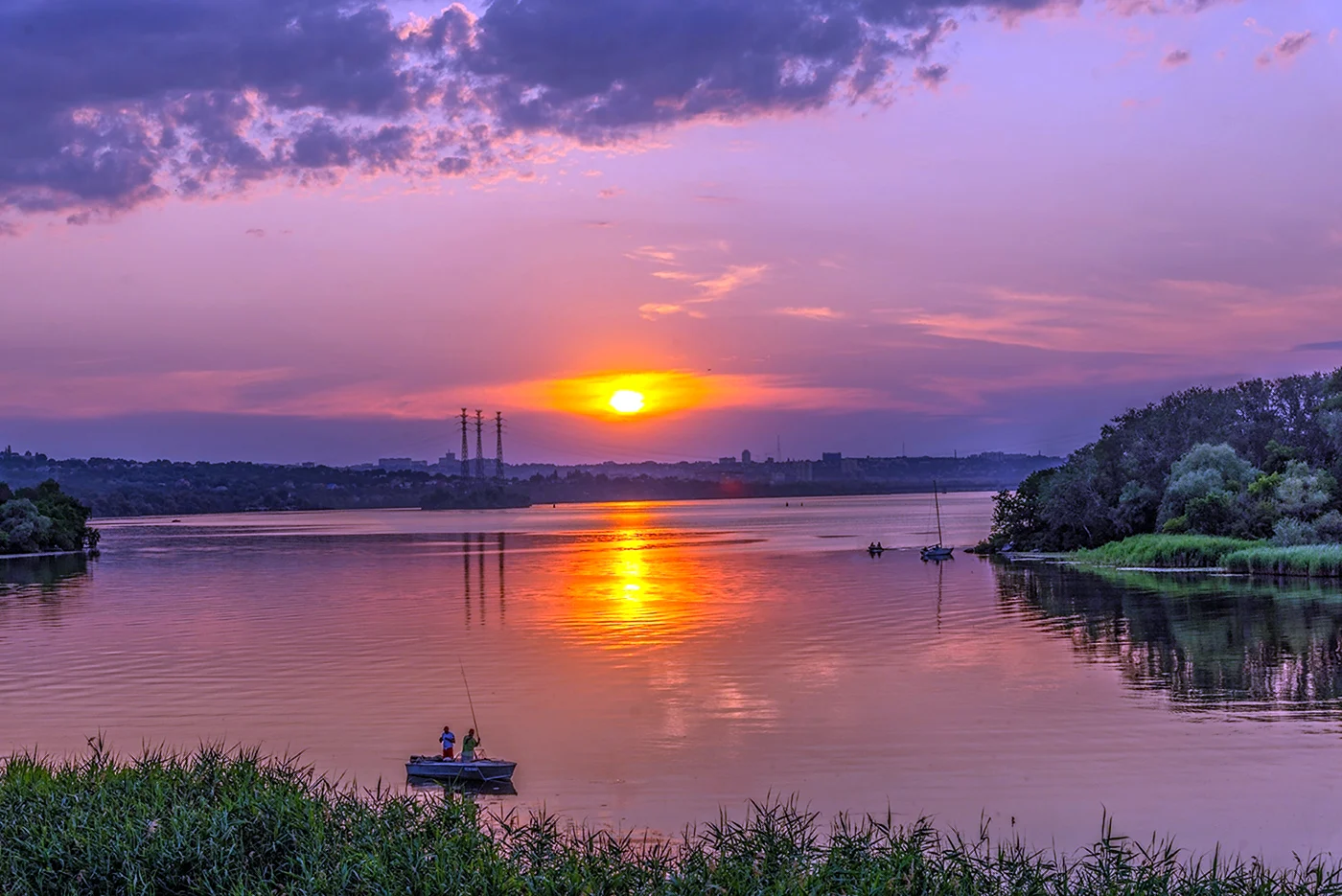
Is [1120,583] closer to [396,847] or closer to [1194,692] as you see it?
[1194,692]

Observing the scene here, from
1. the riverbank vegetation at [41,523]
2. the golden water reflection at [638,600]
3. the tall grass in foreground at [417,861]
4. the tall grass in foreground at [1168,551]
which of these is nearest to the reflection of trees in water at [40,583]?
the riverbank vegetation at [41,523]

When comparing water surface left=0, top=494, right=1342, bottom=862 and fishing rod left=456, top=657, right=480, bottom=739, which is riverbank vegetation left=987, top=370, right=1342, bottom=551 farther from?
fishing rod left=456, top=657, right=480, bottom=739

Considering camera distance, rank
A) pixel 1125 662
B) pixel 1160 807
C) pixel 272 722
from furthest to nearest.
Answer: pixel 1125 662, pixel 272 722, pixel 1160 807

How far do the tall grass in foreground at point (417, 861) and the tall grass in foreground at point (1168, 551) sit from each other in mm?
67444

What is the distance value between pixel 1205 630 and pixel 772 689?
2327cm

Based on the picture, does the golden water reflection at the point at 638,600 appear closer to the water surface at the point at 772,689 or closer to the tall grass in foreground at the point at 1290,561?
the water surface at the point at 772,689

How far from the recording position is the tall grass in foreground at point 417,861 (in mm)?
16609

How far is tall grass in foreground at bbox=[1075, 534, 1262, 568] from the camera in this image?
82.8 metres

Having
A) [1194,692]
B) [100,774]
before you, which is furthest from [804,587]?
[100,774]

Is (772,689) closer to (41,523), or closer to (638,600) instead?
(638,600)

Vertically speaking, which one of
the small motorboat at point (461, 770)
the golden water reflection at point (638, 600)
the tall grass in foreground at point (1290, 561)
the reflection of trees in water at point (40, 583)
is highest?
the tall grass in foreground at point (1290, 561)

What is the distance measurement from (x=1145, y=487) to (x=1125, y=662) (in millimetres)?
56407

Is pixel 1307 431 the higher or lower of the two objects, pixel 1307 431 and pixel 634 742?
the higher

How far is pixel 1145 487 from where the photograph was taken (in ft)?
322
